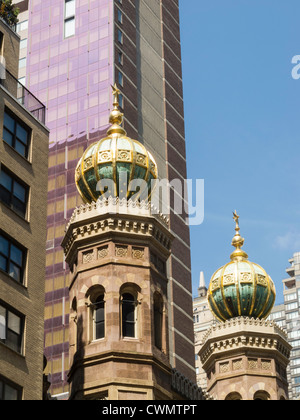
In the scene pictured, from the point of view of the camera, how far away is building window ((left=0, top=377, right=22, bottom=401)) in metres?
33.4

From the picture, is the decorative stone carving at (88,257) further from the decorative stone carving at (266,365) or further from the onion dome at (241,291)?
the decorative stone carving at (266,365)

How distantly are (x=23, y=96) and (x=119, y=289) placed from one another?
30.4 feet

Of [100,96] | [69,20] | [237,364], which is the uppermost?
[69,20]

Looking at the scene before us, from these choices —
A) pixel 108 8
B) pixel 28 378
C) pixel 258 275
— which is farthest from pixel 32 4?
pixel 28 378

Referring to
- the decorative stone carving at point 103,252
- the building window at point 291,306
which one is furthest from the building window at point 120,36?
the decorative stone carving at point 103,252

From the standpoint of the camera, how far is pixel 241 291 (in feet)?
180

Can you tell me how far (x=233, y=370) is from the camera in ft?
175

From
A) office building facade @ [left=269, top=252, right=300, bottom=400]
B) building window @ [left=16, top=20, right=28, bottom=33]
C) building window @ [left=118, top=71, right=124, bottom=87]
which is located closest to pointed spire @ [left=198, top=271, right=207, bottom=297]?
office building facade @ [left=269, top=252, right=300, bottom=400]

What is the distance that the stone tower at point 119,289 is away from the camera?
42906mm

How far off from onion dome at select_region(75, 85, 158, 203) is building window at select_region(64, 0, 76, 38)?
73311 millimetres

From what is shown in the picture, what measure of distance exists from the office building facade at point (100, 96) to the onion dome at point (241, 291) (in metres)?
48.2

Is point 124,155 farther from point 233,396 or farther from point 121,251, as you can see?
point 233,396

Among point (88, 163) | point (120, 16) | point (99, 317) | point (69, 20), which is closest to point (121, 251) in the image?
point (99, 317)
